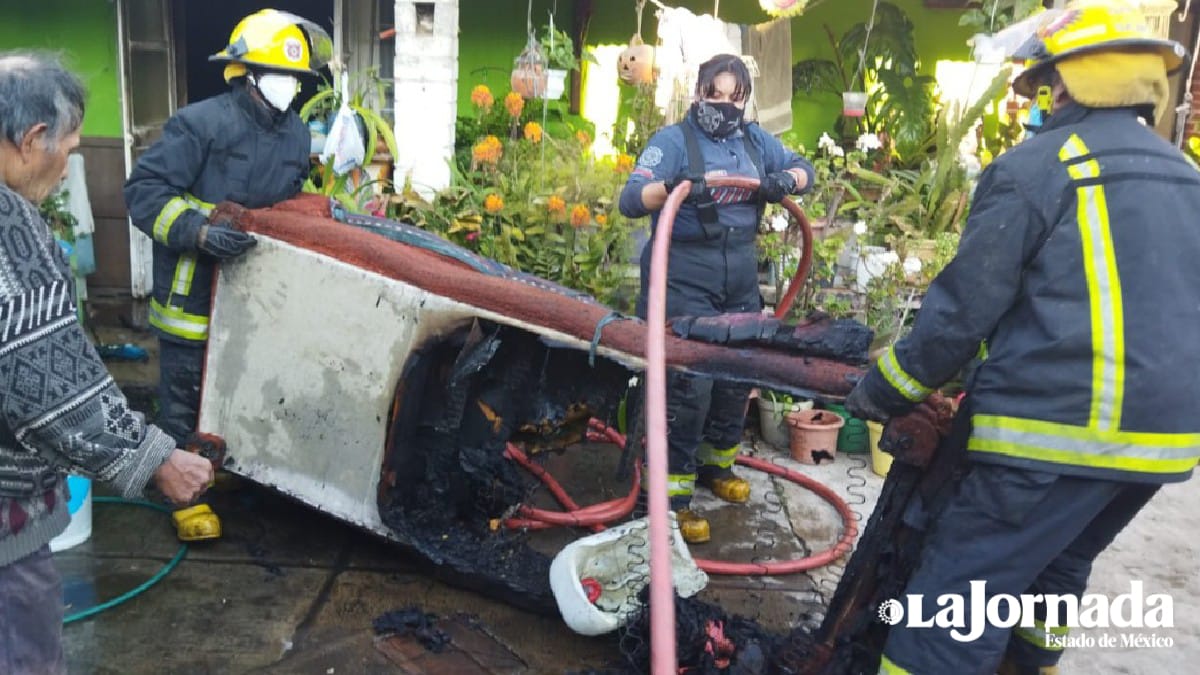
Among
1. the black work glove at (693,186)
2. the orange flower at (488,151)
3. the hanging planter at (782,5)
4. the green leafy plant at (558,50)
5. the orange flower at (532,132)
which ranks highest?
the hanging planter at (782,5)

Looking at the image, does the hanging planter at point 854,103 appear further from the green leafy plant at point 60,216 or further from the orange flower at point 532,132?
the green leafy plant at point 60,216

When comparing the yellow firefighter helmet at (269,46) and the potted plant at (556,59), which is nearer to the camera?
the yellow firefighter helmet at (269,46)

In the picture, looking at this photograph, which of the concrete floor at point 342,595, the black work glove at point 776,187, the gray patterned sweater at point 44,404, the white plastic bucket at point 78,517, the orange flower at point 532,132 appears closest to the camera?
the gray patterned sweater at point 44,404

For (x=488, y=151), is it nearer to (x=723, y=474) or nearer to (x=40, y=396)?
(x=723, y=474)

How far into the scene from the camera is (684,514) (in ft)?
13.5

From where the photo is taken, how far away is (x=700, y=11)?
7.16 meters

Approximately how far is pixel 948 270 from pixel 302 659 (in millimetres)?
2314

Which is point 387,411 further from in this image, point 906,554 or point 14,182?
point 906,554

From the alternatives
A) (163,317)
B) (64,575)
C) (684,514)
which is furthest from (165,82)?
(684,514)

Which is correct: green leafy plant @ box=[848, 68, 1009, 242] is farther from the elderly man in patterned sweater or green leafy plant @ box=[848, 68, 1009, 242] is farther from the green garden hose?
the elderly man in patterned sweater

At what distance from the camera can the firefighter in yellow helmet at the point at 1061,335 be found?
2.20m

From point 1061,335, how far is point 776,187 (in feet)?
6.14

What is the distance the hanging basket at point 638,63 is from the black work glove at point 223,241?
11.1ft

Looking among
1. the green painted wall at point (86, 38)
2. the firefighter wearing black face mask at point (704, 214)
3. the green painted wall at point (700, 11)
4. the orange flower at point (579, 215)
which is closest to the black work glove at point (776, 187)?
the firefighter wearing black face mask at point (704, 214)
